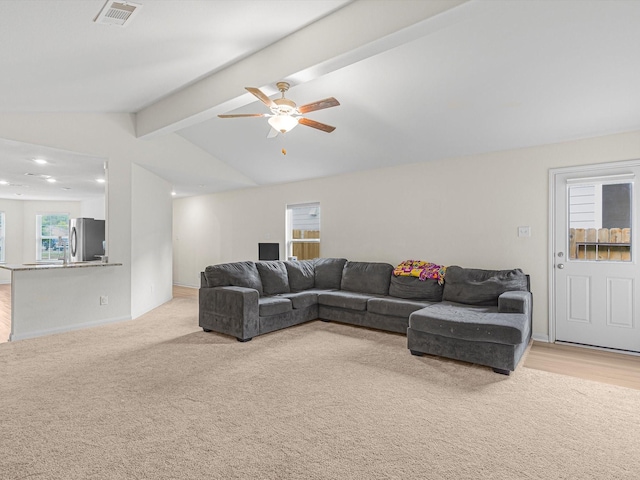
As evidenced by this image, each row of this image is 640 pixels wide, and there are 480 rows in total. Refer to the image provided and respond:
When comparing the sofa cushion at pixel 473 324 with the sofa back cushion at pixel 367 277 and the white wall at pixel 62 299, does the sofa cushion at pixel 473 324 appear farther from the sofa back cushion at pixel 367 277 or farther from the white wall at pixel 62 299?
the white wall at pixel 62 299

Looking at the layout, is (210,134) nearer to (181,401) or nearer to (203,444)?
(181,401)

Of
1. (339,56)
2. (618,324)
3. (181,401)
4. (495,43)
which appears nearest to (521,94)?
(495,43)

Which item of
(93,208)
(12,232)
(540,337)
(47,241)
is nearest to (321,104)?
(540,337)

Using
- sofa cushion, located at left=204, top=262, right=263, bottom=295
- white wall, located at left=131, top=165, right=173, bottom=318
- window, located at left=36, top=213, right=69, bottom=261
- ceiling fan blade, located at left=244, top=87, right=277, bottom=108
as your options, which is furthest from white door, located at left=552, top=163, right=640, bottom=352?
window, located at left=36, top=213, right=69, bottom=261

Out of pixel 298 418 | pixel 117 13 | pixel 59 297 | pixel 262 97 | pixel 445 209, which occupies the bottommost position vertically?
pixel 298 418

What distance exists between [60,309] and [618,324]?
21.7ft

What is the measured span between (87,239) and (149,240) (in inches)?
47.2

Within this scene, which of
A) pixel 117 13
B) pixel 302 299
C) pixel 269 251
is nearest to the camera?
pixel 117 13

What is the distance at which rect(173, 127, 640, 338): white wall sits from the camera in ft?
14.1

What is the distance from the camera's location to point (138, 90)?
4.08 metres

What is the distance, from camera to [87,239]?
19.7ft

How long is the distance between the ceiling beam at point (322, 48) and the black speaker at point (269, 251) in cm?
279

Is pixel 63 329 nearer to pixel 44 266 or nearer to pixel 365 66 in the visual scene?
pixel 44 266

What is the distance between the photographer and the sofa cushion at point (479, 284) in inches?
162
